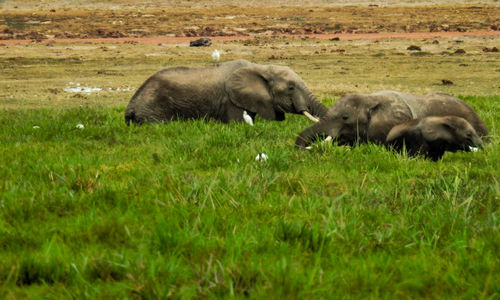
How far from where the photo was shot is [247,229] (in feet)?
Answer: 13.1

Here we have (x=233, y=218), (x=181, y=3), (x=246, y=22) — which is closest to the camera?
(x=233, y=218)

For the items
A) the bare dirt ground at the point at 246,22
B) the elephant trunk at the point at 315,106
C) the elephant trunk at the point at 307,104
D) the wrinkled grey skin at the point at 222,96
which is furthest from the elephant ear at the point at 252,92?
the bare dirt ground at the point at 246,22

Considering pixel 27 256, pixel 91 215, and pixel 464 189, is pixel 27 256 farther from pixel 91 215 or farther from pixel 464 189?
pixel 464 189

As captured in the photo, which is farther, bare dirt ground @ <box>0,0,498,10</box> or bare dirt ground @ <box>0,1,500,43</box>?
bare dirt ground @ <box>0,0,498,10</box>

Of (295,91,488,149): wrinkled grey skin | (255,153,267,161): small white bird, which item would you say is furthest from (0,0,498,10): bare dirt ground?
(255,153,267,161): small white bird

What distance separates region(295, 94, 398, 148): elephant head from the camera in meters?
8.27

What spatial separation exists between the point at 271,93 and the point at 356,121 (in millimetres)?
2753

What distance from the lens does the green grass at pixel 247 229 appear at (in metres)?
3.20

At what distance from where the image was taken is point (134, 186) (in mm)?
5223

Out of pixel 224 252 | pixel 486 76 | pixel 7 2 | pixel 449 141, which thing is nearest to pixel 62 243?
pixel 224 252

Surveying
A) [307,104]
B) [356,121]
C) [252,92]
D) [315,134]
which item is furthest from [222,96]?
[356,121]

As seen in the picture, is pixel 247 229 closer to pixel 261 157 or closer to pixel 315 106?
pixel 261 157

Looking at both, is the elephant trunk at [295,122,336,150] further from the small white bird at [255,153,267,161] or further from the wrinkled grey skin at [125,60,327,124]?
the wrinkled grey skin at [125,60,327,124]

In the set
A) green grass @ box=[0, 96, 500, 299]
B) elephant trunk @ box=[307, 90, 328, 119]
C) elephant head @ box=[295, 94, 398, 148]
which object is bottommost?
elephant trunk @ box=[307, 90, 328, 119]
